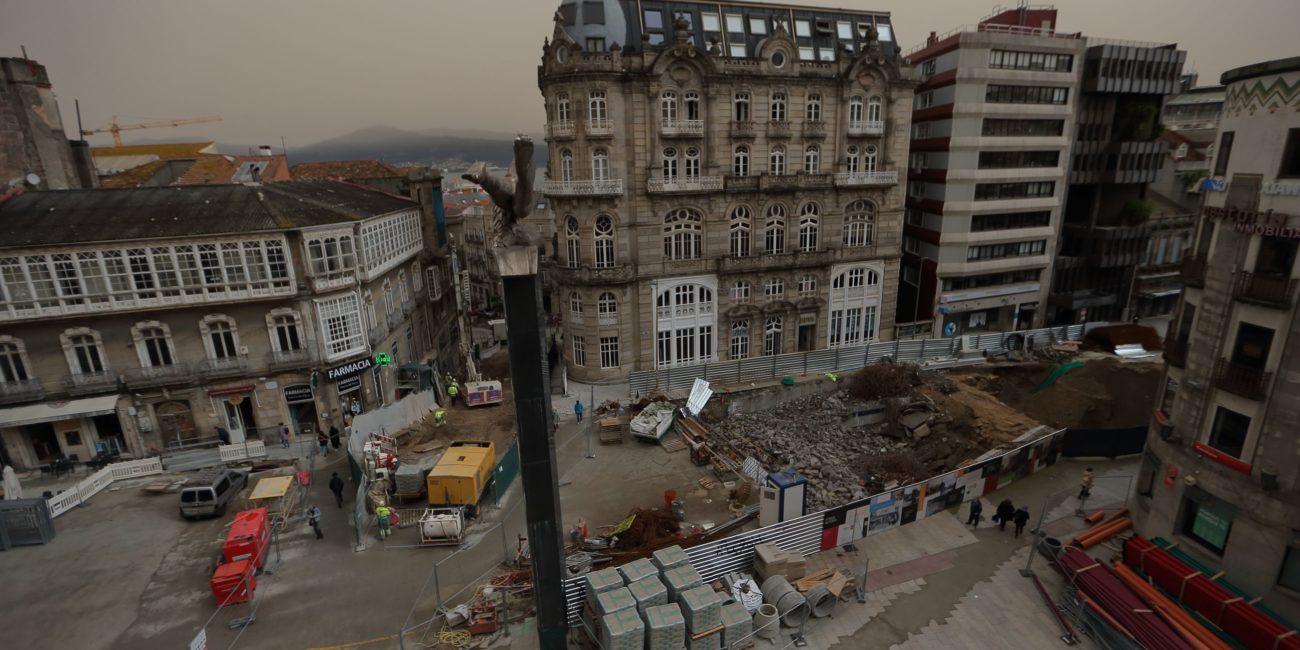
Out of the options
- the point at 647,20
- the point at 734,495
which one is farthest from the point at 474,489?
the point at 647,20

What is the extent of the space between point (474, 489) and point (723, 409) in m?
16.9

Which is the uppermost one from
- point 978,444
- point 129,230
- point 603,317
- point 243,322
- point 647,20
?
point 647,20

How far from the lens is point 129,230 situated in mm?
28625

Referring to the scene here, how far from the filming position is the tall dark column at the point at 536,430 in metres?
14.3

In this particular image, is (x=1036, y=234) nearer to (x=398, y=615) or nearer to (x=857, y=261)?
(x=857, y=261)

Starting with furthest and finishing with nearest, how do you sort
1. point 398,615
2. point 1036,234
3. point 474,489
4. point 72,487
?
point 1036,234 → point 72,487 → point 474,489 → point 398,615

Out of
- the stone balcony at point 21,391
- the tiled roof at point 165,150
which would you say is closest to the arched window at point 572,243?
the stone balcony at point 21,391

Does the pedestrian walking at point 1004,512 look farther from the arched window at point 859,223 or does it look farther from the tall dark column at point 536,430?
the arched window at point 859,223

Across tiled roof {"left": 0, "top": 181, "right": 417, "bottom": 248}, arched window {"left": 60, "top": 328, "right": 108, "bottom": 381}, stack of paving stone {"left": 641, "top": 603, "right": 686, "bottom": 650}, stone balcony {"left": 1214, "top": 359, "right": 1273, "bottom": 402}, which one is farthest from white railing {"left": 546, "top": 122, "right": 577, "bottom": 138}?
stone balcony {"left": 1214, "top": 359, "right": 1273, "bottom": 402}

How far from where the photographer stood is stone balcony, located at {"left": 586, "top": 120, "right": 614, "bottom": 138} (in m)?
36.2

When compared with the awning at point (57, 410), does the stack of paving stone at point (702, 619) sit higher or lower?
lower

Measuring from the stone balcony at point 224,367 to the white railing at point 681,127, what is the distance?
27.1 m

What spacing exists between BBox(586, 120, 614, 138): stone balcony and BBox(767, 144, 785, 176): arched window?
11.2 meters

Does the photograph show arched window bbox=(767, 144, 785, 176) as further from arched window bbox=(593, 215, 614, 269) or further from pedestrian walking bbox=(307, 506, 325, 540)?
pedestrian walking bbox=(307, 506, 325, 540)
